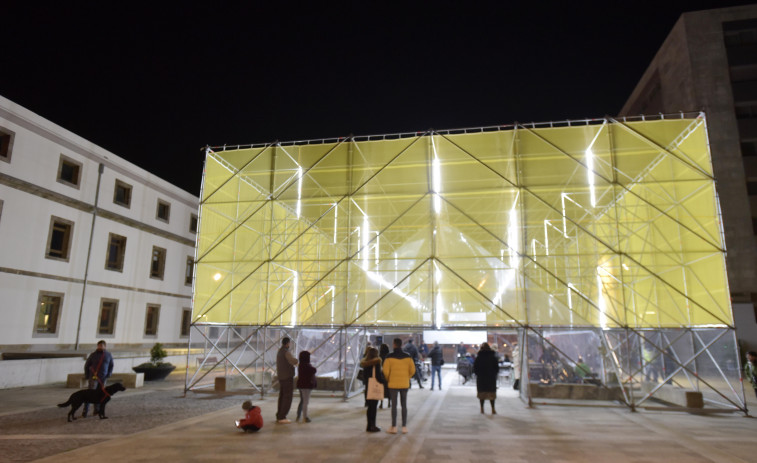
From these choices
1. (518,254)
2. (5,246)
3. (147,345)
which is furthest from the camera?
(147,345)

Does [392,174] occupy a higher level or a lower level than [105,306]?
higher

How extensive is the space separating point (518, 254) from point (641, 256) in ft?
15.6

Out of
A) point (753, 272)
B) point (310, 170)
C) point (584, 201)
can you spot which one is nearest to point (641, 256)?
point (584, 201)

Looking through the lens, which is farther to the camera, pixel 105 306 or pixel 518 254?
pixel 105 306

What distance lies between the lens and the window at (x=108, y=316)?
21956 millimetres

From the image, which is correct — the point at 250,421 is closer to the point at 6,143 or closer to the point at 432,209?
the point at 432,209

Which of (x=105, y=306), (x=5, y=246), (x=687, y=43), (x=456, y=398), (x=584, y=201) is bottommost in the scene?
(x=456, y=398)

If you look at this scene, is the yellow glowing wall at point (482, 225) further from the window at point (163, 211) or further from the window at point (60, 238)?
the window at point (163, 211)

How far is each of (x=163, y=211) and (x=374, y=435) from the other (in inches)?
885

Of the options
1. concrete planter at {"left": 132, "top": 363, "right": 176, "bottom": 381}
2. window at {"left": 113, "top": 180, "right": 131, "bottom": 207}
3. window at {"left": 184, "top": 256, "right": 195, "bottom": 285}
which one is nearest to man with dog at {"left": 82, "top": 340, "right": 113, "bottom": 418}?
concrete planter at {"left": 132, "top": 363, "right": 176, "bottom": 381}

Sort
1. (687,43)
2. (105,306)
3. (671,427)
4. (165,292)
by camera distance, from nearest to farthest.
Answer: (671,427) < (105,306) < (165,292) < (687,43)

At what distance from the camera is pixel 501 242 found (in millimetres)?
13523

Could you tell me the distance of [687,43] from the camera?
1216 inches

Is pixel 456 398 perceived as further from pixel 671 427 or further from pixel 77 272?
pixel 77 272
